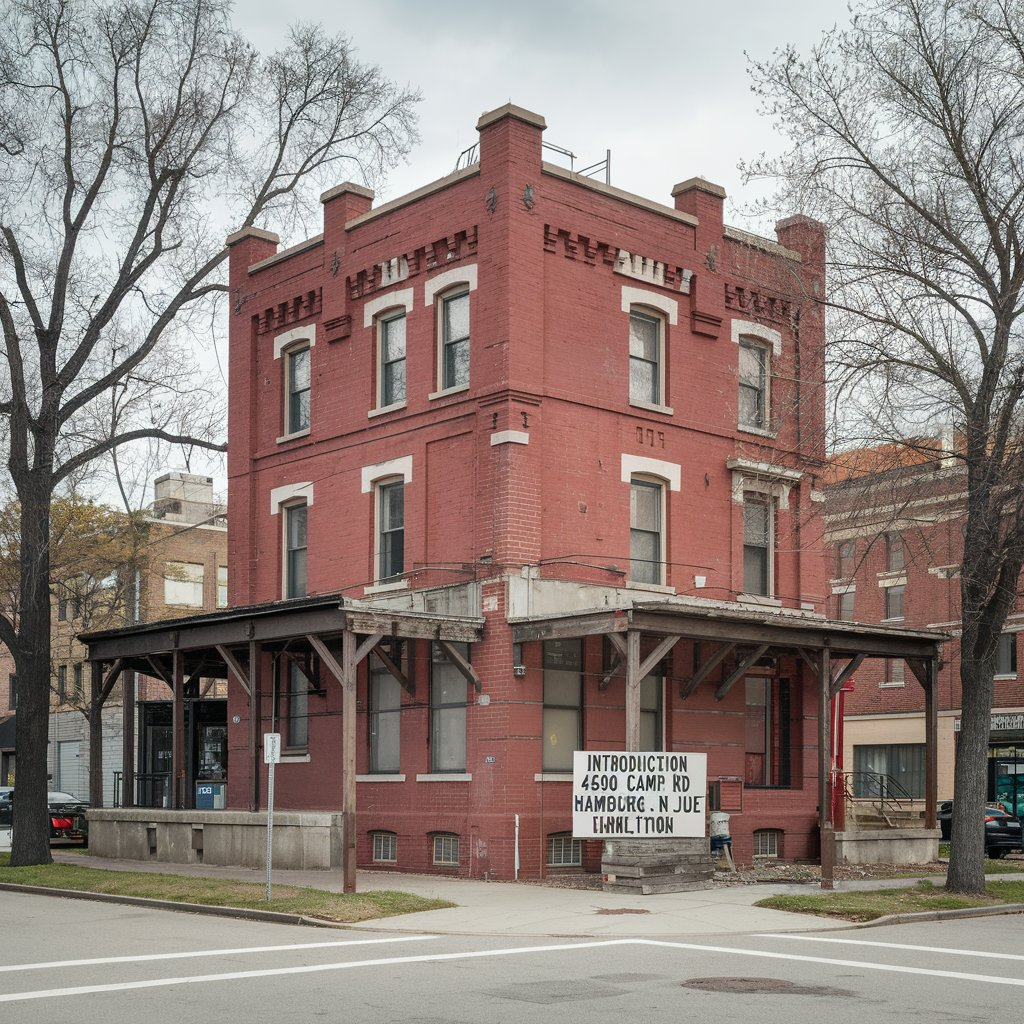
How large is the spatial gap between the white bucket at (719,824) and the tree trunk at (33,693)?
1201cm

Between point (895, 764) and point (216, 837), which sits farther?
point (895, 764)

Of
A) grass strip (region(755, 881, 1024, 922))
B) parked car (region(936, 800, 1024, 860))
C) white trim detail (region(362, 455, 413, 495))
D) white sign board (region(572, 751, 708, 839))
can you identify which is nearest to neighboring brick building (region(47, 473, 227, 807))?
white trim detail (region(362, 455, 413, 495))

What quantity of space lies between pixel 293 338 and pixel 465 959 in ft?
56.7

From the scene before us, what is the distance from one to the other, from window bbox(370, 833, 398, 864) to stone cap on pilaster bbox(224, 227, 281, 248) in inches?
501

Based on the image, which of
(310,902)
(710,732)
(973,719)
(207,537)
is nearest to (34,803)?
(310,902)

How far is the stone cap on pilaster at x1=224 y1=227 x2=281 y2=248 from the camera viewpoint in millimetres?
30328

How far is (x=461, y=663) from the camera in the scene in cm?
2311

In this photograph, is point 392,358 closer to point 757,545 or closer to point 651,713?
point 757,545

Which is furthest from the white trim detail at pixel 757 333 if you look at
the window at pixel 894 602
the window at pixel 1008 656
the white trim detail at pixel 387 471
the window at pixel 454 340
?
the window at pixel 894 602

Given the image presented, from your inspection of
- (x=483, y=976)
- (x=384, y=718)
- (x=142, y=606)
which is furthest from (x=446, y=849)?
(x=142, y=606)

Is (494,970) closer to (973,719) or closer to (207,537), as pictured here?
(973,719)

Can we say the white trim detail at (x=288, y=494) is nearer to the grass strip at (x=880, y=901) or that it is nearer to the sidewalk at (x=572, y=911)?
the sidewalk at (x=572, y=911)

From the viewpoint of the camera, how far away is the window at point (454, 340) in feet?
82.6

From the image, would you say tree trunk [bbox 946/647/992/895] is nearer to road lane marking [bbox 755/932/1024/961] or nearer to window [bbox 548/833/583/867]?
Result: road lane marking [bbox 755/932/1024/961]
